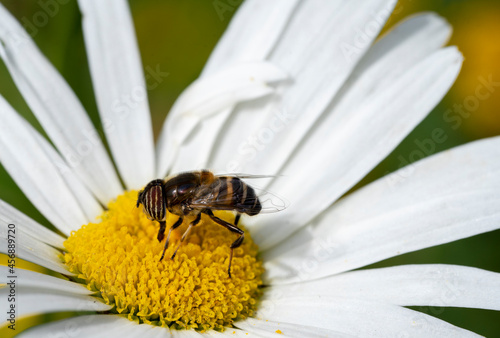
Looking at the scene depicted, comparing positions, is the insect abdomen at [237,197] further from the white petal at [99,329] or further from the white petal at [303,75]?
the white petal at [303,75]

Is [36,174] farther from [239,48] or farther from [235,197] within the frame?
[239,48]

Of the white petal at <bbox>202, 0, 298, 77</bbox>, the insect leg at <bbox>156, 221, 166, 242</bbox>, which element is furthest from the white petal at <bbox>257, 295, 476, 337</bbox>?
the white petal at <bbox>202, 0, 298, 77</bbox>

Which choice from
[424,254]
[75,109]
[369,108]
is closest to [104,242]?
[75,109]

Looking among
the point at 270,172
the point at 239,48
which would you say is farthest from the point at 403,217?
the point at 239,48

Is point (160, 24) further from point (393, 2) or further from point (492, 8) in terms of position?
point (492, 8)

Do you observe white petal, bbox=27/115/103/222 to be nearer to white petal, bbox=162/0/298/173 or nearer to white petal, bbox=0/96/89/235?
white petal, bbox=0/96/89/235

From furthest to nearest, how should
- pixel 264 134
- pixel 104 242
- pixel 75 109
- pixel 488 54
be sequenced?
pixel 488 54 → pixel 264 134 → pixel 75 109 → pixel 104 242
